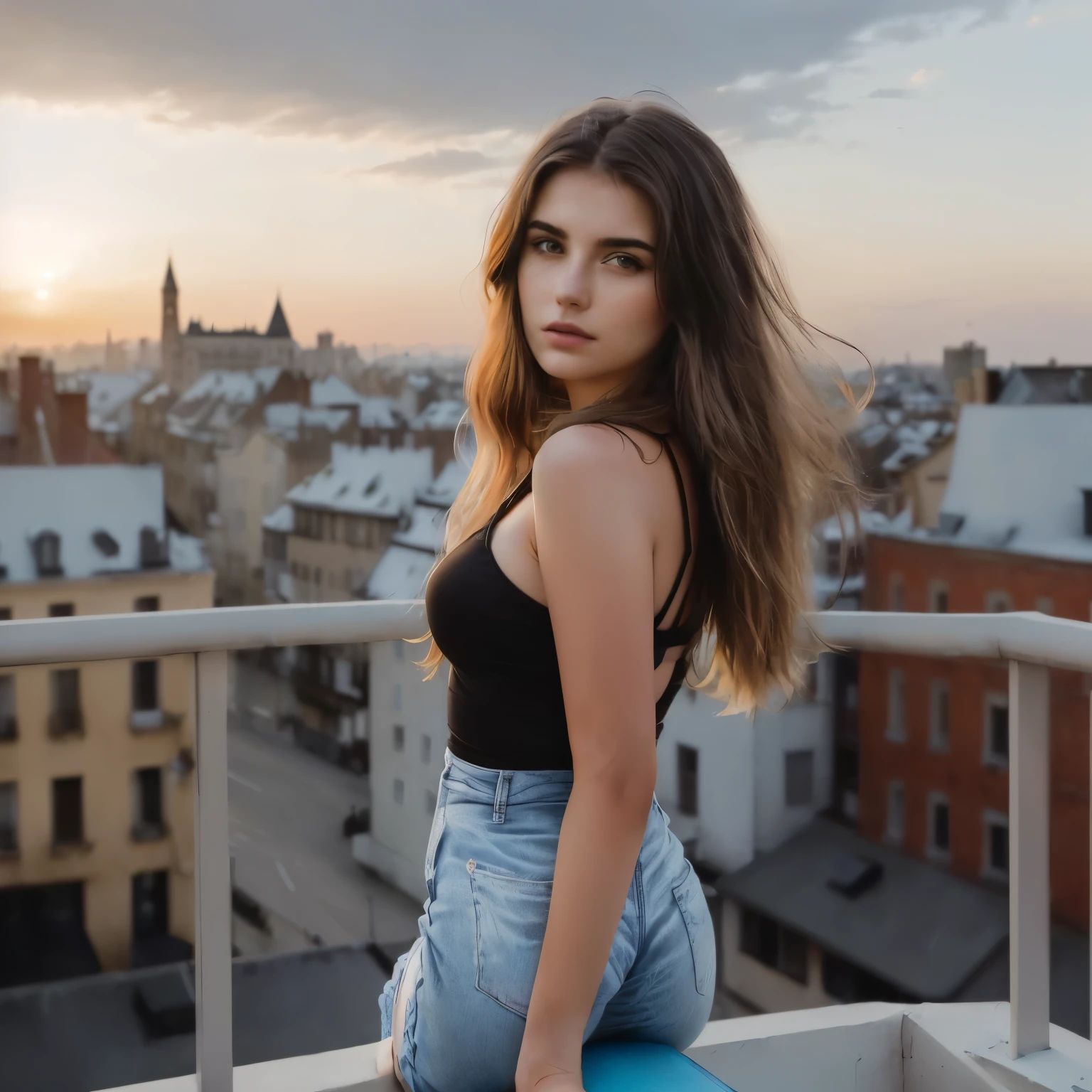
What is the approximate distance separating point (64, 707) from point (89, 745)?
0.89 meters

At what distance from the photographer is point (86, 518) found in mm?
10617

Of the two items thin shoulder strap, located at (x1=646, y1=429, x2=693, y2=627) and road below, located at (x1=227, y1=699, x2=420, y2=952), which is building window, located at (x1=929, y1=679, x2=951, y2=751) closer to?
road below, located at (x1=227, y1=699, x2=420, y2=952)

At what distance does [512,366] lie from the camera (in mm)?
935

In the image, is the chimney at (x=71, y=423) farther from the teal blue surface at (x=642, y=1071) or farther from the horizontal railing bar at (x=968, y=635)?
the teal blue surface at (x=642, y=1071)

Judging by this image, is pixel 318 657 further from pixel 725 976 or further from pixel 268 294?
pixel 725 976

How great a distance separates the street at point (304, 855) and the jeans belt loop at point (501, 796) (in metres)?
7.46

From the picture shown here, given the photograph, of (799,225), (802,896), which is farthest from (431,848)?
(799,225)

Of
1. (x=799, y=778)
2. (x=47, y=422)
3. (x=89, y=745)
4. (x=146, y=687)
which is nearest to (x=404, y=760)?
(x=799, y=778)

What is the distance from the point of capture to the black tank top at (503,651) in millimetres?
660

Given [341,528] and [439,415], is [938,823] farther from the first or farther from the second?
[341,528]

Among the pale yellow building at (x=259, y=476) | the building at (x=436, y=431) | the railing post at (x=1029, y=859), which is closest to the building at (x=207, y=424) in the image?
the pale yellow building at (x=259, y=476)

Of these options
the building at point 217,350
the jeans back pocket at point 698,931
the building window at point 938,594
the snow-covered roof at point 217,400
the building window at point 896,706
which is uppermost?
the building at point 217,350

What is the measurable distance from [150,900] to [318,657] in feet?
11.0

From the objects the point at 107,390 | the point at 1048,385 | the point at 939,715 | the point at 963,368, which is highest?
the point at 963,368
